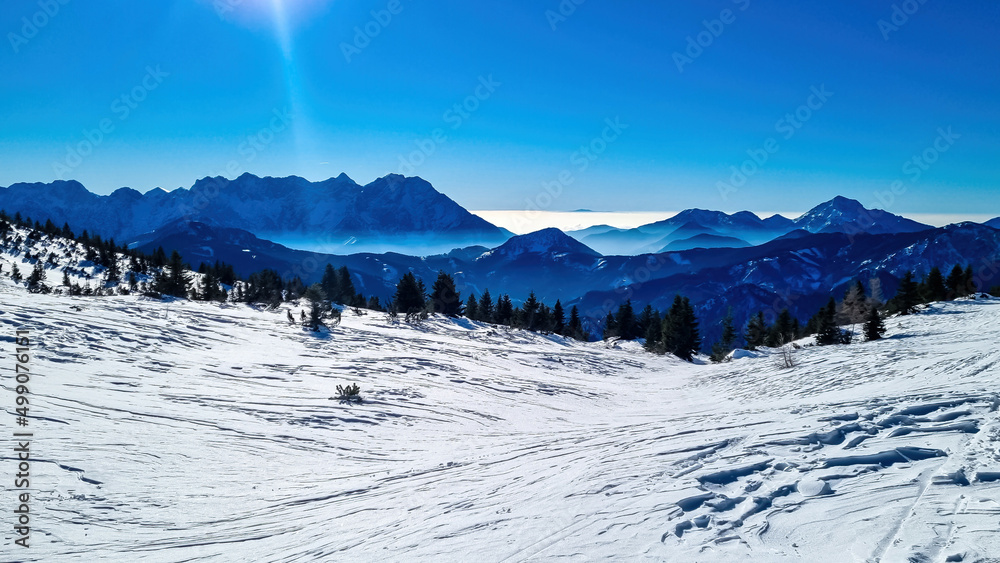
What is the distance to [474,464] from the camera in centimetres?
973

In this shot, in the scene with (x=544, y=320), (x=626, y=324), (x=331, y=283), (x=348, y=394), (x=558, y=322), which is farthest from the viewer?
(x=626, y=324)

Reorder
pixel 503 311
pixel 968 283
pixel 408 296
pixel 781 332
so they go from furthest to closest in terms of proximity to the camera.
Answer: pixel 503 311 < pixel 408 296 < pixel 968 283 < pixel 781 332

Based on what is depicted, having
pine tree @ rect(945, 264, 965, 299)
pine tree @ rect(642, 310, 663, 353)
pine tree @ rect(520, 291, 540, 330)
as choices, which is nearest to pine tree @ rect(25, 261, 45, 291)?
pine tree @ rect(520, 291, 540, 330)

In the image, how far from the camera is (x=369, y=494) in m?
8.34

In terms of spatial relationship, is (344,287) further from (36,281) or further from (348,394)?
(348,394)

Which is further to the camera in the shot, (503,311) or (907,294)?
(503,311)

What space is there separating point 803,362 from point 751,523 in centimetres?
1911

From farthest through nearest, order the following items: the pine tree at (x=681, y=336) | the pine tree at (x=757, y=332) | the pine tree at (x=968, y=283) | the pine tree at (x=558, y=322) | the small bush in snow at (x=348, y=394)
→ the pine tree at (x=558, y=322)
the pine tree at (x=757, y=332)
the pine tree at (x=968, y=283)
the pine tree at (x=681, y=336)
the small bush in snow at (x=348, y=394)

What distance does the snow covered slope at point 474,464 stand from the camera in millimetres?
5707

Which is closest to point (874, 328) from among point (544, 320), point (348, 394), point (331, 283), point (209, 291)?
point (348, 394)

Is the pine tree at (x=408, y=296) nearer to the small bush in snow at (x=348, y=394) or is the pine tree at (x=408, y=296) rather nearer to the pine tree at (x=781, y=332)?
the small bush in snow at (x=348, y=394)

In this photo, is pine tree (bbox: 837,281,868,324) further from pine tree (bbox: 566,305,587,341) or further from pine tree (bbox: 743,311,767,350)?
pine tree (bbox: 566,305,587,341)

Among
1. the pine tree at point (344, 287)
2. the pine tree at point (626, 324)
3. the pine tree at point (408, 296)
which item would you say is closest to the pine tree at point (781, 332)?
the pine tree at point (626, 324)

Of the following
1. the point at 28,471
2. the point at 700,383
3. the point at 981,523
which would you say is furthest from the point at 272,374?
the point at 700,383
